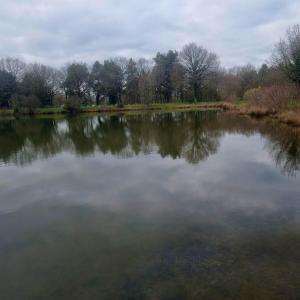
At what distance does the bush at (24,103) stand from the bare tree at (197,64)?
96.5 feet

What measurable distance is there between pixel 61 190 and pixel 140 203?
2.66m

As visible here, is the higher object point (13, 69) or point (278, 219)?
point (13, 69)

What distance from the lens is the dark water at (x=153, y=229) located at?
3.97 meters

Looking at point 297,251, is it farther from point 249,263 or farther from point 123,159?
point 123,159

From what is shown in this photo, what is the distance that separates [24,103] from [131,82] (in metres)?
21.5

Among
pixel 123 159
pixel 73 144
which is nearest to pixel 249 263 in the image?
pixel 123 159

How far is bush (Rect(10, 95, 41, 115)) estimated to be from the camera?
53344 millimetres

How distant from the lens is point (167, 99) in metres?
64.9

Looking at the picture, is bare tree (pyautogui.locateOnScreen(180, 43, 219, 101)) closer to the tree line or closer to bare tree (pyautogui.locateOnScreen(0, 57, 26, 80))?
the tree line

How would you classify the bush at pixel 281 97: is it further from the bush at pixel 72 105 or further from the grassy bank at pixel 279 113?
the bush at pixel 72 105

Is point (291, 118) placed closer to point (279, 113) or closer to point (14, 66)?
point (279, 113)

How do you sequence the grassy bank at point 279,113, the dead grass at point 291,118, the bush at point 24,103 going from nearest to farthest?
1. the dead grass at point 291,118
2. the grassy bank at point 279,113
3. the bush at point 24,103

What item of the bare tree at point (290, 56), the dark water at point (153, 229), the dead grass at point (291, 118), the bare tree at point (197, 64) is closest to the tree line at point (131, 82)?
the bare tree at point (197, 64)

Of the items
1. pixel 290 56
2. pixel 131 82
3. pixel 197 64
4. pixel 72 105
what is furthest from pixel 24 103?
pixel 290 56
